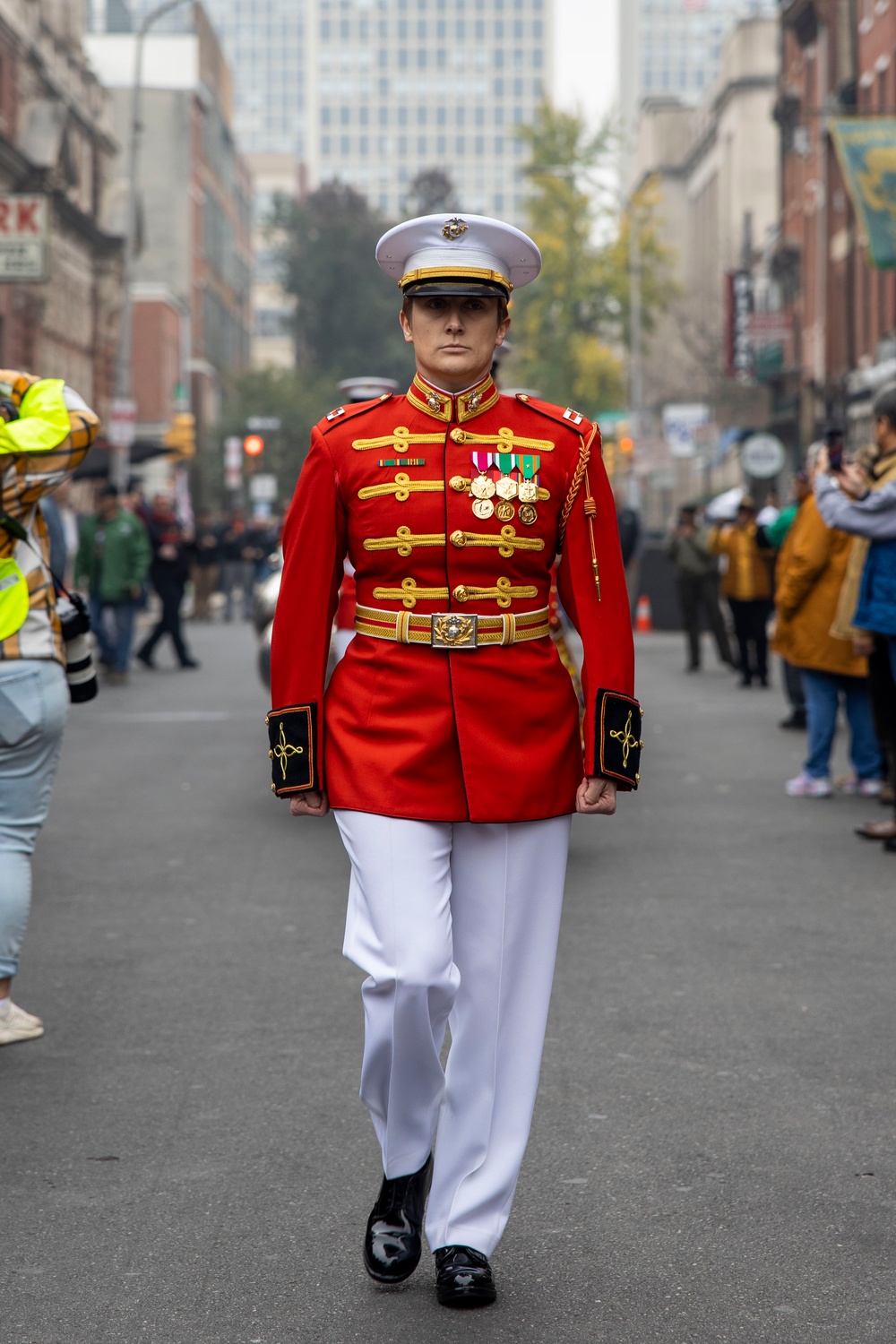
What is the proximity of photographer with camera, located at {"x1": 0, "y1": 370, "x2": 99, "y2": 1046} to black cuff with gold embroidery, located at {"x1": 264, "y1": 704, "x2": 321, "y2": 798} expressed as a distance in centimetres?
195

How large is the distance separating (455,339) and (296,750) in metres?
0.85

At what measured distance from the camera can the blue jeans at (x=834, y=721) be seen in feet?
36.5

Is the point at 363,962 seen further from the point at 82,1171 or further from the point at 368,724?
the point at 82,1171

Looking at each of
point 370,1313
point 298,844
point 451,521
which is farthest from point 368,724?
point 298,844

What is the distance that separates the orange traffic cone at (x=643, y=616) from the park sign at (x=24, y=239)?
1081 cm

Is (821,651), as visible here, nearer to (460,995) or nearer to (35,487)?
(35,487)

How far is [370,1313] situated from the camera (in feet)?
12.3

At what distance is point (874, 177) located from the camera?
22156 mm

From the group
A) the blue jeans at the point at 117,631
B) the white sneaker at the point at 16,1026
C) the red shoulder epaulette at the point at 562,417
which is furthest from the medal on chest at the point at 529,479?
the blue jeans at the point at 117,631

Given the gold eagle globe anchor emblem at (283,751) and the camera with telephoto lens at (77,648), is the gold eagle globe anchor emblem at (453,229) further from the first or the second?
the camera with telephoto lens at (77,648)

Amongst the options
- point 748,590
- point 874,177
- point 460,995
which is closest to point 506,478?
point 460,995

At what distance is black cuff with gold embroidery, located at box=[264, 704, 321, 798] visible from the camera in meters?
3.84

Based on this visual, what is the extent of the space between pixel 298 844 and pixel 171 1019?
363 cm

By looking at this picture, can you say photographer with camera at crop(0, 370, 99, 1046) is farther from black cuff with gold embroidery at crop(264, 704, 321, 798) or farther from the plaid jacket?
black cuff with gold embroidery at crop(264, 704, 321, 798)
